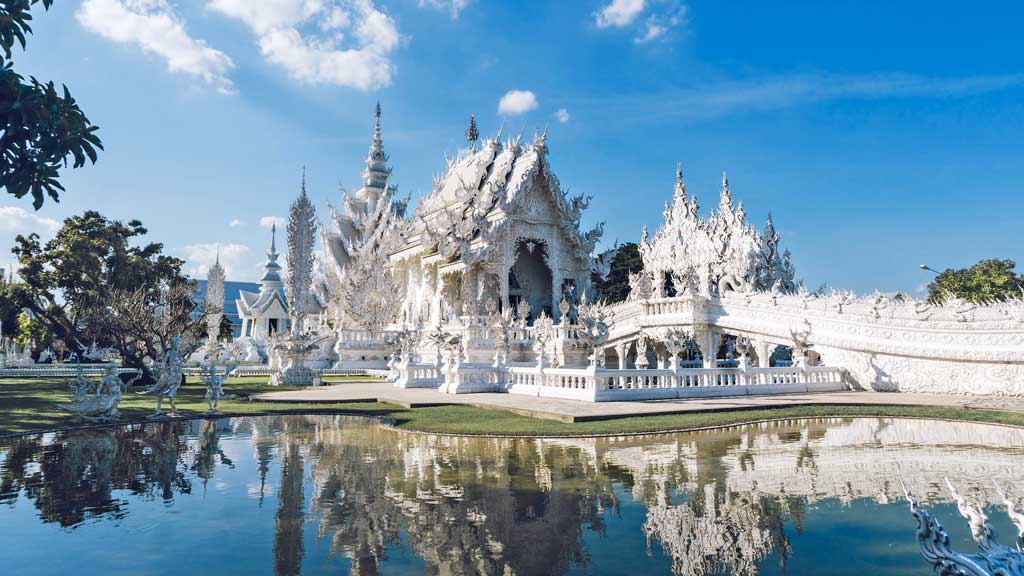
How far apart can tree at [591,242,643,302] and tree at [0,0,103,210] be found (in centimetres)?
3148

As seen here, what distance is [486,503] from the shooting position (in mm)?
5246

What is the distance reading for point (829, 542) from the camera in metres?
4.30

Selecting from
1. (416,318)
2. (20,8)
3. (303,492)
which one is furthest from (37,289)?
(303,492)

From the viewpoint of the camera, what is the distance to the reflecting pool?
156 inches

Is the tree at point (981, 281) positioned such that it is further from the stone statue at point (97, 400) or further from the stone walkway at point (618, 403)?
the stone statue at point (97, 400)

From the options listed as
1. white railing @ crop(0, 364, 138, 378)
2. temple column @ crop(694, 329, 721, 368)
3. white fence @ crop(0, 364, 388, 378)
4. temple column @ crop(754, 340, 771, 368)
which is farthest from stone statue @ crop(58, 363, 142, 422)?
temple column @ crop(754, 340, 771, 368)

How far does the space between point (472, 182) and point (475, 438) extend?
2418 centimetres

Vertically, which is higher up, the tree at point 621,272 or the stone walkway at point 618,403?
the tree at point 621,272

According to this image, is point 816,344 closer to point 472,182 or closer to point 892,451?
point 892,451

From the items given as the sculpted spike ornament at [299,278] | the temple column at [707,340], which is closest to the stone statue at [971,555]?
the temple column at [707,340]

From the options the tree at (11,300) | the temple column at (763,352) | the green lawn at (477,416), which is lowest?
the green lawn at (477,416)

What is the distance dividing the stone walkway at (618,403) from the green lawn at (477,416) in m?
0.34

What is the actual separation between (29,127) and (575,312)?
22.7 m

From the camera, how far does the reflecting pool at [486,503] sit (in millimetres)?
3967
